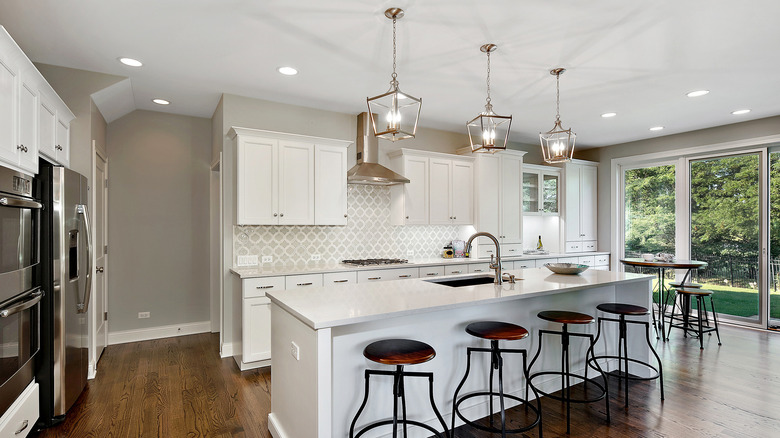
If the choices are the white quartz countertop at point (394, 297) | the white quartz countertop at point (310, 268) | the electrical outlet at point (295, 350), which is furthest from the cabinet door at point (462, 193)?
the electrical outlet at point (295, 350)

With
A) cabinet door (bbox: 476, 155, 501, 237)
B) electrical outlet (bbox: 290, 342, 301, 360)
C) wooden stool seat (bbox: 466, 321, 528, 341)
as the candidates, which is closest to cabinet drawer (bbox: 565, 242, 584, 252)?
cabinet door (bbox: 476, 155, 501, 237)

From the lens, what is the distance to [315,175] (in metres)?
4.30

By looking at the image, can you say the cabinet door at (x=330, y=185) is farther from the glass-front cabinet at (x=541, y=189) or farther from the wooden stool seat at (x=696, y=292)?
the wooden stool seat at (x=696, y=292)

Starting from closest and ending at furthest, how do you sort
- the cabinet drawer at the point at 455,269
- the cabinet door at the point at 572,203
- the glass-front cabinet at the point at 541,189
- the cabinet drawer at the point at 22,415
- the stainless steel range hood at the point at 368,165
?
the cabinet drawer at the point at 22,415 < the stainless steel range hood at the point at 368,165 < the cabinet drawer at the point at 455,269 < the glass-front cabinet at the point at 541,189 < the cabinet door at the point at 572,203

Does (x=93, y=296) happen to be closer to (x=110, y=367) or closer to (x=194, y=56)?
(x=110, y=367)

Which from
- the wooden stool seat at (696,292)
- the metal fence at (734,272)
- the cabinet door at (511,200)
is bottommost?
the wooden stool seat at (696,292)

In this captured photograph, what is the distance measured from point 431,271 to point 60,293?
133 inches

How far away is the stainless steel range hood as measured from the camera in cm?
439

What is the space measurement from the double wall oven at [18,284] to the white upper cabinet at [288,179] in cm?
164

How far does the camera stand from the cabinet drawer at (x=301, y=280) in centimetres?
383

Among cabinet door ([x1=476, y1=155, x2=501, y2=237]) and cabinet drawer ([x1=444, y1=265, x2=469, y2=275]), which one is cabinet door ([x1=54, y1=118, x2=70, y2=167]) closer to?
cabinet drawer ([x1=444, y1=265, x2=469, y2=275])

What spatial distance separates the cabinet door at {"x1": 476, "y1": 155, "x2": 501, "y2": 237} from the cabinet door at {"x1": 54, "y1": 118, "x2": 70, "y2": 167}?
14.6ft

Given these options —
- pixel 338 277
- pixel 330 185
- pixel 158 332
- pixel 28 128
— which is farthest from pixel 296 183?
pixel 158 332

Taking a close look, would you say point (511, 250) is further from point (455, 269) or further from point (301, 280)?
point (301, 280)
